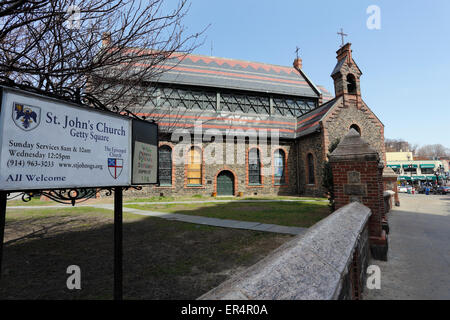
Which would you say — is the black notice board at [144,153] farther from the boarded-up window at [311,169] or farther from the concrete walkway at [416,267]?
the boarded-up window at [311,169]

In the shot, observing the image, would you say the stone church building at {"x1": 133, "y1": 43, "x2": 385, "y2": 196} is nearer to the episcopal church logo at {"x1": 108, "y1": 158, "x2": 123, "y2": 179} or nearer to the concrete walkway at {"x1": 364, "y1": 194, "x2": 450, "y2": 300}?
the concrete walkway at {"x1": 364, "y1": 194, "x2": 450, "y2": 300}

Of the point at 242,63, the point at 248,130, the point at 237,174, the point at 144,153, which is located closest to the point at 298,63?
the point at 242,63

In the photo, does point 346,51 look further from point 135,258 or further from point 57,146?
point 57,146

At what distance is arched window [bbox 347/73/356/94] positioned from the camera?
18234mm

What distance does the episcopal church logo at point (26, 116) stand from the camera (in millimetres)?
1585

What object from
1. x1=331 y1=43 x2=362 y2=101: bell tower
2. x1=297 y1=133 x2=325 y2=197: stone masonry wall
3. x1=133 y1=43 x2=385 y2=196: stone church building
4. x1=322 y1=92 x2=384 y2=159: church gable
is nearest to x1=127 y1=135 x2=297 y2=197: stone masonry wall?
x1=133 y1=43 x2=385 y2=196: stone church building

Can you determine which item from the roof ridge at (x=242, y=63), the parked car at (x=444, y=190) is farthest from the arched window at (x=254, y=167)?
the parked car at (x=444, y=190)

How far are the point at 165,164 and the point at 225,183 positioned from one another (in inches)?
214

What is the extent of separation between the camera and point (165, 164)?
58.9 ft

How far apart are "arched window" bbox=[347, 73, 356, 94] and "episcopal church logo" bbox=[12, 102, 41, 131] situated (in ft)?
69.2

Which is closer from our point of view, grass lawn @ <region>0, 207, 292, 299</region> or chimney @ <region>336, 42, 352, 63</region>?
grass lawn @ <region>0, 207, 292, 299</region>

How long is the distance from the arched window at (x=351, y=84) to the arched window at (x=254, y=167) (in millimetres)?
9431

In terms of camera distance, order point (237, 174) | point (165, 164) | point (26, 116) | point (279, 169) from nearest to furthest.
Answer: point (26, 116) → point (165, 164) → point (237, 174) → point (279, 169)
